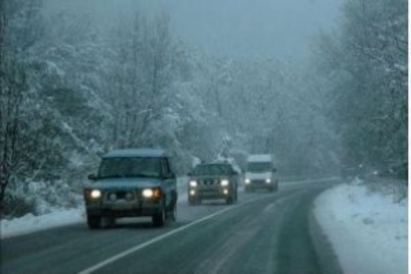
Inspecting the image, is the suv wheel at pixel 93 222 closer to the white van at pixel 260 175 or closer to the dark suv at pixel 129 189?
the dark suv at pixel 129 189

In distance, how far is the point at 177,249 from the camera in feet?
52.9

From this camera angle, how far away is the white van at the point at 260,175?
5816 cm

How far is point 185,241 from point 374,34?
35.6 feet

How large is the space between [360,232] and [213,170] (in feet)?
64.9

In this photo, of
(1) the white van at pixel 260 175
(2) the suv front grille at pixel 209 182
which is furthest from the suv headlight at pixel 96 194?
(1) the white van at pixel 260 175

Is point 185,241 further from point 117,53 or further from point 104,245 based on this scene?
point 117,53

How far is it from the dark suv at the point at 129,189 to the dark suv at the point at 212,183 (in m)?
14.0

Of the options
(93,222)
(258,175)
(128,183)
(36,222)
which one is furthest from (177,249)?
(258,175)

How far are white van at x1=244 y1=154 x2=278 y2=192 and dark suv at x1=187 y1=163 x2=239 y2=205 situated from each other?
18472 mm

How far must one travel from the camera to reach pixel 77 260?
14195 millimetres

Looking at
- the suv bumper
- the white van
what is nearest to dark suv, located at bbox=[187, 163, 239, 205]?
the suv bumper

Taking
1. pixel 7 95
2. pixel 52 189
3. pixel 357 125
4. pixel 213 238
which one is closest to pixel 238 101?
pixel 357 125

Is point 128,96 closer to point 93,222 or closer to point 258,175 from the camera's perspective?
point 258,175

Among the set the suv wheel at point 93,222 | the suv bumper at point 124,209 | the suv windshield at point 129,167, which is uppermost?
the suv windshield at point 129,167
